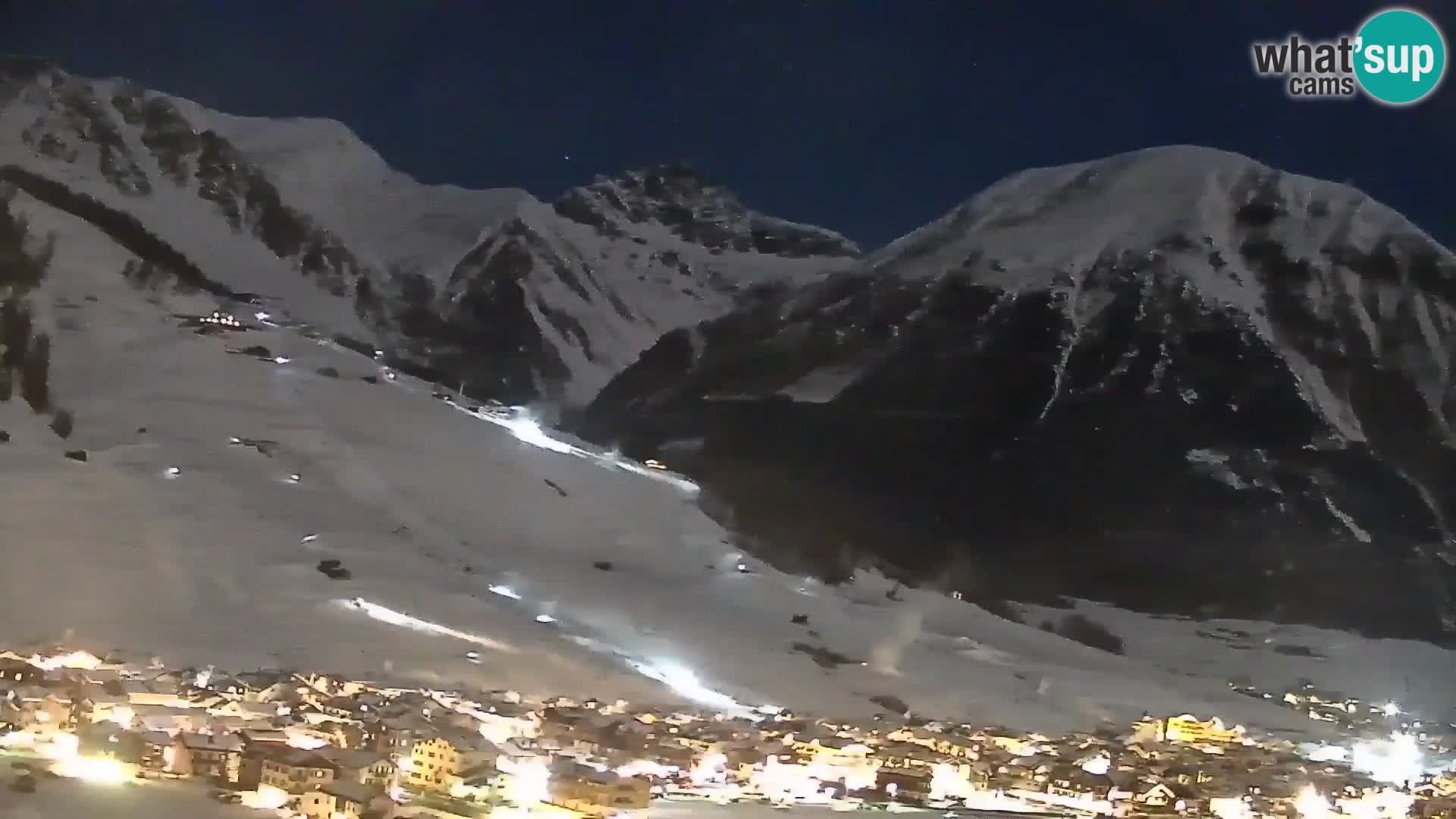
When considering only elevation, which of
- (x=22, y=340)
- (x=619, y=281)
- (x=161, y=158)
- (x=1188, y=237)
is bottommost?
(x=22, y=340)

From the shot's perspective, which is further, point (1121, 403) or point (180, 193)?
point (180, 193)

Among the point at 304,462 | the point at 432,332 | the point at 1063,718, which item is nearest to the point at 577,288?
the point at 432,332

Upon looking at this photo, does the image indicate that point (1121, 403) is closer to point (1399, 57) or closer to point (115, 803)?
point (1399, 57)

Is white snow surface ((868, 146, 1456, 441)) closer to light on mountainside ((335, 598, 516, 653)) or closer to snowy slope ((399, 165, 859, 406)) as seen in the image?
snowy slope ((399, 165, 859, 406))

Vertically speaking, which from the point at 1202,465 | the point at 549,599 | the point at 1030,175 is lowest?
the point at 549,599

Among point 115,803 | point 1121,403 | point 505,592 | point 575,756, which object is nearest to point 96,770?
point 115,803

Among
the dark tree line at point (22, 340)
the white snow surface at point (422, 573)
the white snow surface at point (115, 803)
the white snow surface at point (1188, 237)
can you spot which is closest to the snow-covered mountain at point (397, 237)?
the dark tree line at point (22, 340)

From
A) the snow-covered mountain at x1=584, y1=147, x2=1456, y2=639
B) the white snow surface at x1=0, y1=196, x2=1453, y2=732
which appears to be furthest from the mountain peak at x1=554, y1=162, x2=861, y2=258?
the white snow surface at x1=0, y1=196, x2=1453, y2=732

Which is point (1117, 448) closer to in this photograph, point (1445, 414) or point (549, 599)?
point (1445, 414)
